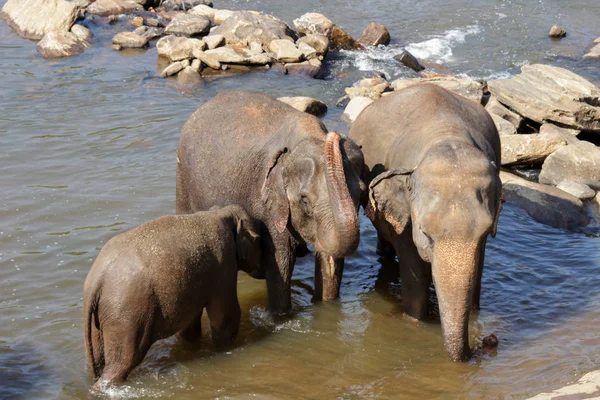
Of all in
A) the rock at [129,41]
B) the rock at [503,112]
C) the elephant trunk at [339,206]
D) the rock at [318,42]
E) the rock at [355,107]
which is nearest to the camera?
the elephant trunk at [339,206]

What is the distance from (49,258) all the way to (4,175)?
211 cm

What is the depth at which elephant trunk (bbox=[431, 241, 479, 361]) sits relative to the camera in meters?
4.79

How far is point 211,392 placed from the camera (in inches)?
208

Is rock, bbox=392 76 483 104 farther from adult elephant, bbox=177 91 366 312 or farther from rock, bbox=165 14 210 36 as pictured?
adult elephant, bbox=177 91 366 312

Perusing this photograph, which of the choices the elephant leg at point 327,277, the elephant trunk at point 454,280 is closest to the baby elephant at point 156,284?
the elephant leg at point 327,277

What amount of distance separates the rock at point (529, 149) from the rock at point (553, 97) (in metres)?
0.73

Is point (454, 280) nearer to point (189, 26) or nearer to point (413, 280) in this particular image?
point (413, 280)

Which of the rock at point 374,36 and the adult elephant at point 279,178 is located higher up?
the adult elephant at point 279,178

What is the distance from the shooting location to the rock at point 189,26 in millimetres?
15148

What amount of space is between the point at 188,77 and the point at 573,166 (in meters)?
6.08

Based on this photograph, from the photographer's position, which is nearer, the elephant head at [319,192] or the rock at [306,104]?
the elephant head at [319,192]

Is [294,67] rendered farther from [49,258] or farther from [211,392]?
[211,392]

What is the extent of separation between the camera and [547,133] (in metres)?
9.61

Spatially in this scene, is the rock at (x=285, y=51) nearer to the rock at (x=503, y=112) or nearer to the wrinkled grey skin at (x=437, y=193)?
the rock at (x=503, y=112)
